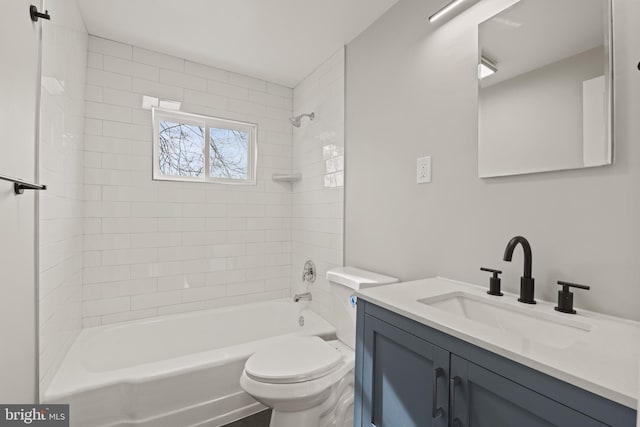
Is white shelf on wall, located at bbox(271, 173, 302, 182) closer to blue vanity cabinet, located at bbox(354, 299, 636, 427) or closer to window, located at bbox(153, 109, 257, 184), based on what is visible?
window, located at bbox(153, 109, 257, 184)

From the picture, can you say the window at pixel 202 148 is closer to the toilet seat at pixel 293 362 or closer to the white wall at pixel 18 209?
the white wall at pixel 18 209

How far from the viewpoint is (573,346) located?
0.73 m

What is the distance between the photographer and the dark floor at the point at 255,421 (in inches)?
70.8

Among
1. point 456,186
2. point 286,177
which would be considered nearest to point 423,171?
point 456,186

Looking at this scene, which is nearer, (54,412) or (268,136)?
(54,412)

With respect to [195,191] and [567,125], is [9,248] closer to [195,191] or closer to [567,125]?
[195,191]

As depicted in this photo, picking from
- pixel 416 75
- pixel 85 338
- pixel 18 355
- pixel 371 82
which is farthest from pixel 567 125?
pixel 85 338

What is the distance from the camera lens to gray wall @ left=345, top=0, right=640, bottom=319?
94 centimetres

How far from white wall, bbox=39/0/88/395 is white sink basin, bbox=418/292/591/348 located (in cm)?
177

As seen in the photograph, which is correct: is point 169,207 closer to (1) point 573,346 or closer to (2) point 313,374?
(2) point 313,374

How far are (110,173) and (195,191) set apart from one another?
2.05 ft

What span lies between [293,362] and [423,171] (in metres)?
1.25

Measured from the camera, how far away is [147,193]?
7.82ft

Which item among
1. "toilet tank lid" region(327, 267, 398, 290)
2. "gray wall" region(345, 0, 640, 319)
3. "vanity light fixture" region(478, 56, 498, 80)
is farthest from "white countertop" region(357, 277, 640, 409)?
"vanity light fixture" region(478, 56, 498, 80)
